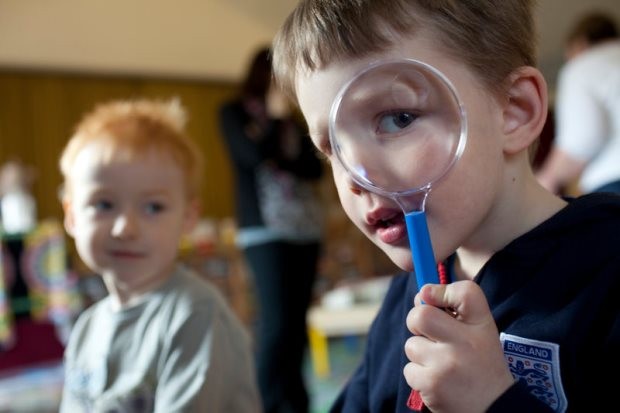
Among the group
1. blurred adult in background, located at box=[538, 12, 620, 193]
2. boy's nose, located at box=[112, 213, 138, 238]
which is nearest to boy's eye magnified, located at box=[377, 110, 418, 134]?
boy's nose, located at box=[112, 213, 138, 238]

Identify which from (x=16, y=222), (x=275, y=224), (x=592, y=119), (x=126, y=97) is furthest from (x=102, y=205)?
(x=126, y=97)

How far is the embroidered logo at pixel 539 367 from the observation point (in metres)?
0.66

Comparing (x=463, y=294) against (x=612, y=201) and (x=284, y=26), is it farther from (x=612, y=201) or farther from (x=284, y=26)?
(x=284, y=26)

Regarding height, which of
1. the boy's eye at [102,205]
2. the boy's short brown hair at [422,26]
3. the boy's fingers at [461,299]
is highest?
the boy's short brown hair at [422,26]

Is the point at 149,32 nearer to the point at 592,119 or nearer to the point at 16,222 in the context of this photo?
the point at 16,222

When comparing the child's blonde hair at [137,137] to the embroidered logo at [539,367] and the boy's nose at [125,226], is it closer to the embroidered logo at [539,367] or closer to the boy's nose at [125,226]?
the boy's nose at [125,226]

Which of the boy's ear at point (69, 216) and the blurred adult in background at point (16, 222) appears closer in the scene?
the boy's ear at point (69, 216)

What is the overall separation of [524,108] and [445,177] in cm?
16

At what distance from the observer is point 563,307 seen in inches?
26.3

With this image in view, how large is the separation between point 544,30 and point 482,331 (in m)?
6.92

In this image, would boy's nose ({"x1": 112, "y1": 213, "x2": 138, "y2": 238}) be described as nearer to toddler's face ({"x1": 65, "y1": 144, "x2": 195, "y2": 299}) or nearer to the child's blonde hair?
toddler's face ({"x1": 65, "y1": 144, "x2": 195, "y2": 299})

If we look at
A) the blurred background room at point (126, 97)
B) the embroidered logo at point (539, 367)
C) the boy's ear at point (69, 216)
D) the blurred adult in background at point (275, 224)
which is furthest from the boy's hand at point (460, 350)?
the blurred background room at point (126, 97)

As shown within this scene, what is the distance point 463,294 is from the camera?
22.3 inches

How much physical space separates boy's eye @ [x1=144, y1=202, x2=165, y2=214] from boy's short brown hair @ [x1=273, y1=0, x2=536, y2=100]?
2.04 ft
